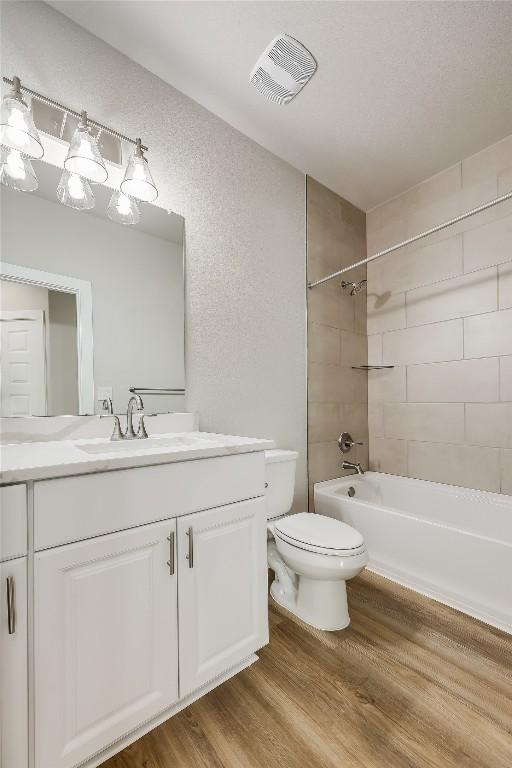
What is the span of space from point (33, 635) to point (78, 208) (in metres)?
1.46

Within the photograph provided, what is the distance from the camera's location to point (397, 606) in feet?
5.71

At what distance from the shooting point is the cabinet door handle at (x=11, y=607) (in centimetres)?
81

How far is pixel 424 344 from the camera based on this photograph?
2.50m

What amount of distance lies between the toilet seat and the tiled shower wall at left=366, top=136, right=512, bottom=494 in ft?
3.73

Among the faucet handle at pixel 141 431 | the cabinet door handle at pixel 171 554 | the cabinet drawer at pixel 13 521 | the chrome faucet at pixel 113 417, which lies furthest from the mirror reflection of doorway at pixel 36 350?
the cabinet door handle at pixel 171 554

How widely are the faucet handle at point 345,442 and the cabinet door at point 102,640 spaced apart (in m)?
1.69

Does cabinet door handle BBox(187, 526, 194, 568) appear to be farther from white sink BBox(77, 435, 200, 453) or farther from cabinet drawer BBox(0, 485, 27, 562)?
cabinet drawer BBox(0, 485, 27, 562)

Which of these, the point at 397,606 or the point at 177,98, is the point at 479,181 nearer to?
the point at 177,98

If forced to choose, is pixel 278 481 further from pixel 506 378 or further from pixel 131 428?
pixel 506 378

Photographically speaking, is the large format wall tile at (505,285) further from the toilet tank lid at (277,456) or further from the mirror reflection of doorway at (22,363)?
the mirror reflection of doorway at (22,363)

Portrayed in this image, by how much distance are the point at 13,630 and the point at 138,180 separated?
159 centimetres

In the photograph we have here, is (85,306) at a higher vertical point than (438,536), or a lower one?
higher

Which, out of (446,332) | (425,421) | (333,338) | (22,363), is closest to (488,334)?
(446,332)

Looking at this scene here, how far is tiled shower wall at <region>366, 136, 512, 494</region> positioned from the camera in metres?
2.16
